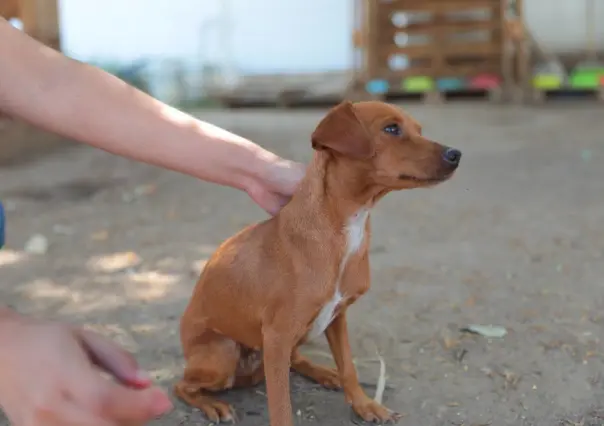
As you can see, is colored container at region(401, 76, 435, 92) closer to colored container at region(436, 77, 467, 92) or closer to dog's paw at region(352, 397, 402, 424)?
colored container at region(436, 77, 467, 92)

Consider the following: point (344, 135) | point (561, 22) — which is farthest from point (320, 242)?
point (561, 22)

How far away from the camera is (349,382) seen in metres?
1.71

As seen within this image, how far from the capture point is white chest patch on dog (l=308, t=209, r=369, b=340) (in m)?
1.52

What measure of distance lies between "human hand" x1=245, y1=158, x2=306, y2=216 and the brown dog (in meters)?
0.09

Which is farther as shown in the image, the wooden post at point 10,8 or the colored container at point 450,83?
the colored container at point 450,83

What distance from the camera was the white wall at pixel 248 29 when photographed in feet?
32.9

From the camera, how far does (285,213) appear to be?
1565 millimetres

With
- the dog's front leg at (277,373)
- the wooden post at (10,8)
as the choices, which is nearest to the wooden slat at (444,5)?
the wooden post at (10,8)

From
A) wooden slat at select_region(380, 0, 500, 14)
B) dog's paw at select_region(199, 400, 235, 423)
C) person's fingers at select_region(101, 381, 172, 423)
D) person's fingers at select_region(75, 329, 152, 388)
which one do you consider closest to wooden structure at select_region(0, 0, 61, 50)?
dog's paw at select_region(199, 400, 235, 423)

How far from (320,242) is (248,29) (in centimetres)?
1032

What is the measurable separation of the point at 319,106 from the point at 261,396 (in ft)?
28.6

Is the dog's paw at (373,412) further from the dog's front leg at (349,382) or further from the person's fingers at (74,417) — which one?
the person's fingers at (74,417)

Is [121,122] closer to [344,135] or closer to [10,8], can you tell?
[344,135]

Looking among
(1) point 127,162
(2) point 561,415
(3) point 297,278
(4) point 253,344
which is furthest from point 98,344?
(1) point 127,162
